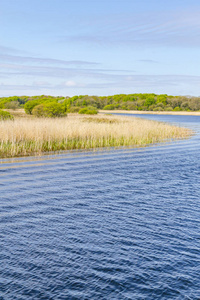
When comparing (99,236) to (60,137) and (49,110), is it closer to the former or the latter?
(60,137)

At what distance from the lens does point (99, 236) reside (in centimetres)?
716

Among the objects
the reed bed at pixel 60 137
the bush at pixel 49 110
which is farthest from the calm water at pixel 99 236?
the bush at pixel 49 110

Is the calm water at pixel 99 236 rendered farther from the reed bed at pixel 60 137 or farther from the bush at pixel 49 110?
the bush at pixel 49 110

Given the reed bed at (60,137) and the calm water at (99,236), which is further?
the reed bed at (60,137)

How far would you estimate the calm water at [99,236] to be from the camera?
5.30 m

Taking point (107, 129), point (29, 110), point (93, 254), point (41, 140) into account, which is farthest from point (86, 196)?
point (29, 110)

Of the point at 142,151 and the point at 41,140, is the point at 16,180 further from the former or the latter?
the point at 142,151

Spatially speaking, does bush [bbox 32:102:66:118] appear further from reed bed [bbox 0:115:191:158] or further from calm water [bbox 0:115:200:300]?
calm water [bbox 0:115:200:300]

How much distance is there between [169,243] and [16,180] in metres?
7.15

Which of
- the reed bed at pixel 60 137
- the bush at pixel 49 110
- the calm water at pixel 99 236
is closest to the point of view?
the calm water at pixel 99 236

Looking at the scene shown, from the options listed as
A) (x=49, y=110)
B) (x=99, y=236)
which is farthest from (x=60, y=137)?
(x=49, y=110)

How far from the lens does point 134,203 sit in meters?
9.56

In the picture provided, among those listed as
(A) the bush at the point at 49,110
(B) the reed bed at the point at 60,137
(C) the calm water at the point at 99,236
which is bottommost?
(C) the calm water at the point at 99,236

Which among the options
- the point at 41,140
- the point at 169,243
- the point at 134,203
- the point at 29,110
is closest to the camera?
the point at 169,243
